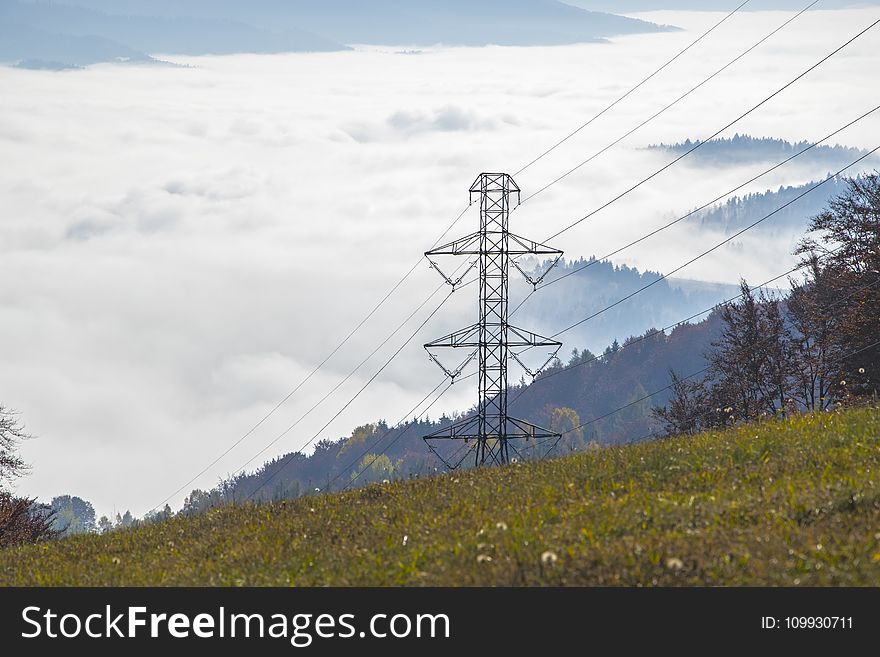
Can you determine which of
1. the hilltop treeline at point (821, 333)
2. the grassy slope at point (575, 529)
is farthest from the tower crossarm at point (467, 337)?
the grassy slope at point (575, 529)

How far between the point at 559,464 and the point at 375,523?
404cm

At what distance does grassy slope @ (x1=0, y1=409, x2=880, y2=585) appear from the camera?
397 inches

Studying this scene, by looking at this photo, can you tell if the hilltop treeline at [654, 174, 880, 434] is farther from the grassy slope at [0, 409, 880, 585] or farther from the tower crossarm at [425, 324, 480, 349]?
the grassy slope at [0, 409, 880, 585]

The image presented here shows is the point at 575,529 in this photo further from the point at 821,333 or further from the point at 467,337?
the point at 821,333

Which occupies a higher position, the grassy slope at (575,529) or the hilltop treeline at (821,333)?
the hilltop treeline at (821,333)

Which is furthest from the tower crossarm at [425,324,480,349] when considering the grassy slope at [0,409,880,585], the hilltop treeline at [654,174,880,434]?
the grassy slope at [0,409,880,585]

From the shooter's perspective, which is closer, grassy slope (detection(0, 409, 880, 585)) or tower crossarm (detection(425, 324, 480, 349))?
grassy slope (detection(0, 409, 880, 585))

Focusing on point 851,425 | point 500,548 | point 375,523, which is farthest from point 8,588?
point 851,425

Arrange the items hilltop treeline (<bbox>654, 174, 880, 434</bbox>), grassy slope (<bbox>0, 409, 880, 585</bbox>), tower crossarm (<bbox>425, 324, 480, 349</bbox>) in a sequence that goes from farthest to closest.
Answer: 1. hilltop treeline (<bbox>654, 174, 880, 434</bbox>)
2. tower crossarm (<bbox>425, 324, 480, 349</bbox>)
3. grassy slope (<bbox>0, 409, 880, 585</bbox>)

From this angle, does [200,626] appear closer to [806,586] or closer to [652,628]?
[652,628]

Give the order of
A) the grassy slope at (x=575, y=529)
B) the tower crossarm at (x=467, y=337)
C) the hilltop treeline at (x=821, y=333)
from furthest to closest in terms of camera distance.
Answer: the hilltop treeline at (x=821, y=333)
the tower crossarm at (x=467, y=337)
the grassy slope at (x=575, y=529)

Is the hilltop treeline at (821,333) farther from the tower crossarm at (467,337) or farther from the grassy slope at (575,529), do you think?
the grassy slope at (575,529)

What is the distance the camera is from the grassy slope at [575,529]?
10.1 m

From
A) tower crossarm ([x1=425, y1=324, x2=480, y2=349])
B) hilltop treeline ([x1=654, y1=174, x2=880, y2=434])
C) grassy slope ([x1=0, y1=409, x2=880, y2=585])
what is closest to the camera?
grassy slope ([x1=0, y1=409, x2=880, y2=585])
